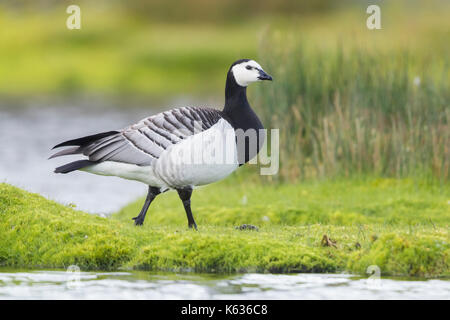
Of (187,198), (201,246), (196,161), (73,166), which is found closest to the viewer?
(201,246)

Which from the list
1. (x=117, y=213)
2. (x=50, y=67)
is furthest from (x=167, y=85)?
(x=117, y=213)

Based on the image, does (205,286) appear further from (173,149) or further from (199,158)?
(173,149)

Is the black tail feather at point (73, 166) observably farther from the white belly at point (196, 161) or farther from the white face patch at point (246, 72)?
the white face patch at point (246, 72)

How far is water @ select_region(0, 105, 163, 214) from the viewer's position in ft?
60.4

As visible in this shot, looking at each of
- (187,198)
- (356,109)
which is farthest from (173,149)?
(356,109)

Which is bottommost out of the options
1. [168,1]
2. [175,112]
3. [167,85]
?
[175,112]

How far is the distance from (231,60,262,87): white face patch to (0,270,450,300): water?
3.23 m

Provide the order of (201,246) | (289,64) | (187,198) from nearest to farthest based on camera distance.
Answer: (201,246)
(187,198)
(289,64)

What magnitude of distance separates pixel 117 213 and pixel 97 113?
65.3 ft

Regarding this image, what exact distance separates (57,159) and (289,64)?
10.3m

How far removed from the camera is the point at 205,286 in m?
7.68

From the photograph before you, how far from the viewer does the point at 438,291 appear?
7531mm

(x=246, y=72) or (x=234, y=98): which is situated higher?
(x=246, y=72)

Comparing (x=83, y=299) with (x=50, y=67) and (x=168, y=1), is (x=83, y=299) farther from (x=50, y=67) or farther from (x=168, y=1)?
(x=168, y=1)
